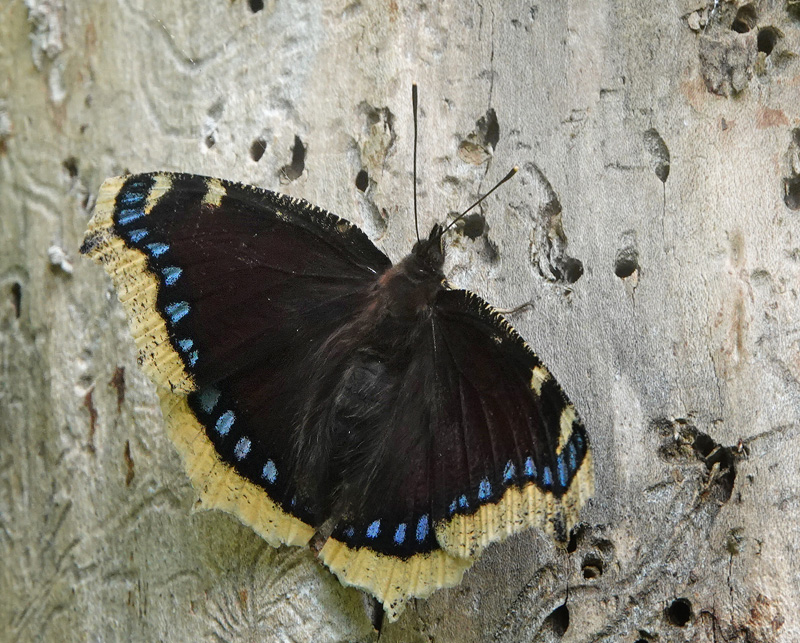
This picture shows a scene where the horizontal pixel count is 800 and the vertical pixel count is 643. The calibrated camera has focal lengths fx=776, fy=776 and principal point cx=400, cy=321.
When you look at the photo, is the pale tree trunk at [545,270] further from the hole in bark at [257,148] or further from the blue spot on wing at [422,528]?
the blue spot on wing at [422,528]

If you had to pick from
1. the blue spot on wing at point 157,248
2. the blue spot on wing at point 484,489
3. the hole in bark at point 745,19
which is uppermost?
the hole in bark at point 745,19

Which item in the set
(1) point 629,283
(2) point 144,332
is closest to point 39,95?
(2) point 144,332

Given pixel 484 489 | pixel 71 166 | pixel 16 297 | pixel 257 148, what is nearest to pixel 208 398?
pixel 484 489

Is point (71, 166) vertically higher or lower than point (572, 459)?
higher

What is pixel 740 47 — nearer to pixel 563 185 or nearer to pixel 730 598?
pixel 563 185

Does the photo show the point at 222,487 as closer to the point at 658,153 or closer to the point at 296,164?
the point at 296,164

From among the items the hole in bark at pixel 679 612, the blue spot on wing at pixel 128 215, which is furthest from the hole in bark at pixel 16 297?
the hole in bark at pixel 679 612
